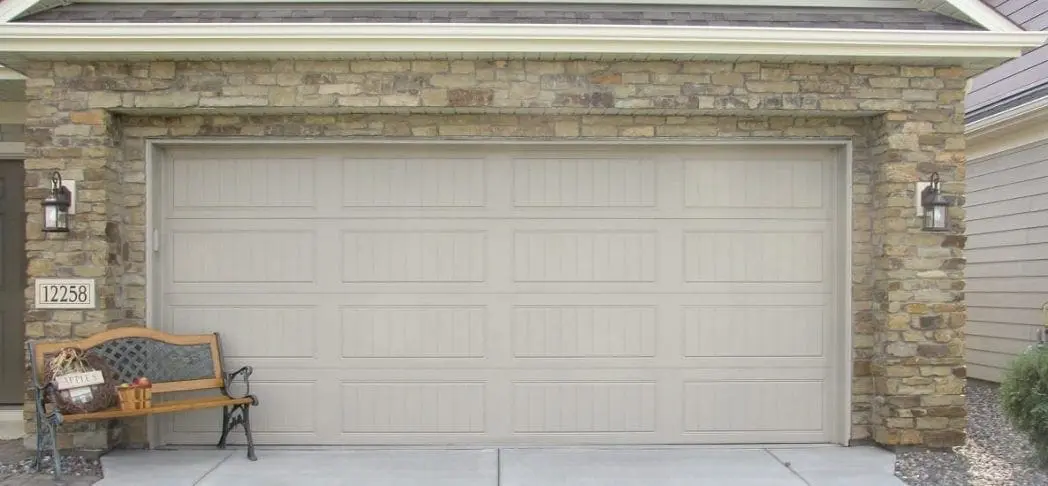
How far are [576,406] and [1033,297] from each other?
16.2 feet

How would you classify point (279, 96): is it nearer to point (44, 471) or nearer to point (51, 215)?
point (51, 215)

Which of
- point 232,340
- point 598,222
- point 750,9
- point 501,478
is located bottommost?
point 501,478

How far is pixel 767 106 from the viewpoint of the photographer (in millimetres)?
5484

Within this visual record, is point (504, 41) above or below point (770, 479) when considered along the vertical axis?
above

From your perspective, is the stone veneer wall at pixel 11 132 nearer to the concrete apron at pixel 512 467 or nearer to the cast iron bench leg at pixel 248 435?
the concrete apron at pixel 512 467

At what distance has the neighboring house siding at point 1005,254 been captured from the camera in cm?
763

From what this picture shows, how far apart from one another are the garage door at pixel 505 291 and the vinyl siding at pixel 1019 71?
354 centimetres

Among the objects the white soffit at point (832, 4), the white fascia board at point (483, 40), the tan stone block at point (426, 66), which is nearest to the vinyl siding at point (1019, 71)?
the white soffit at point (832, 4)

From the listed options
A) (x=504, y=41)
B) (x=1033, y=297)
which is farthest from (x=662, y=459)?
(x=1033, y=297)

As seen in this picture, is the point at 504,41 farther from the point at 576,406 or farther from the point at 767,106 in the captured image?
the point at 576,406

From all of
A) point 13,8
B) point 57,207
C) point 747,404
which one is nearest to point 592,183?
point 747,404

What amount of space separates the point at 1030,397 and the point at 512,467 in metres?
3.31

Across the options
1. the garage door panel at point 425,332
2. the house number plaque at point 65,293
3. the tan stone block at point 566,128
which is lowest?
the garage door panel at point 425,332

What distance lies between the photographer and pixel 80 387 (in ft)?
16.4
